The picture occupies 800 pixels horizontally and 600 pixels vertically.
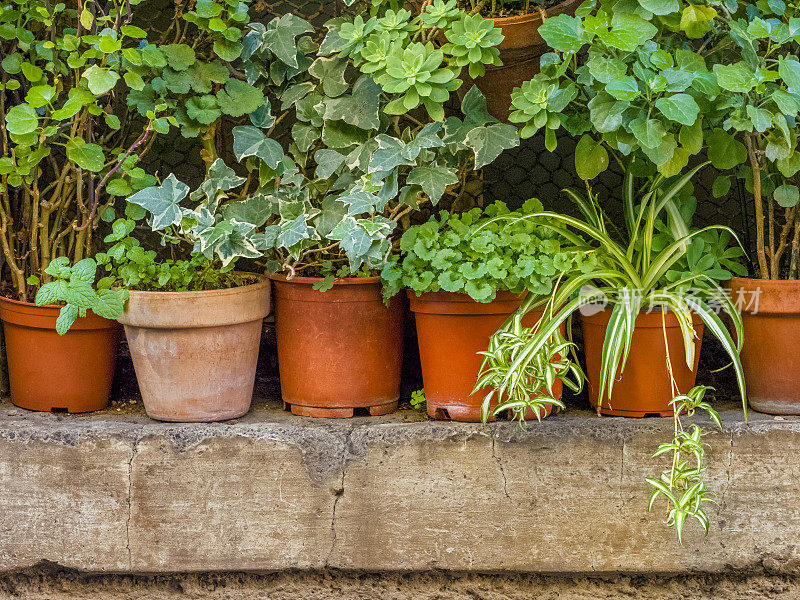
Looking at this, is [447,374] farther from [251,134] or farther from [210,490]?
[251,134]

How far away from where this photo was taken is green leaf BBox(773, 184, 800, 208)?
2.02 metres

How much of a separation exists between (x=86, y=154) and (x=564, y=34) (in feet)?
3.98

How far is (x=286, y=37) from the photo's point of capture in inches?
83.4

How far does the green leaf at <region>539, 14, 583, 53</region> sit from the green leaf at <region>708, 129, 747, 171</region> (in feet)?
1.44

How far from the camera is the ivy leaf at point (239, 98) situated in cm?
213

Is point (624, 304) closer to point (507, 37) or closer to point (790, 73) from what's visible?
point (790, 73)

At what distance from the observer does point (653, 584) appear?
2047mm

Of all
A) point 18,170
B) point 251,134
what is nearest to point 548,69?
point 251,134

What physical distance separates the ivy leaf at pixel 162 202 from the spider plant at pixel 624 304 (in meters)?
0.85

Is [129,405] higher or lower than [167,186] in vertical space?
lower

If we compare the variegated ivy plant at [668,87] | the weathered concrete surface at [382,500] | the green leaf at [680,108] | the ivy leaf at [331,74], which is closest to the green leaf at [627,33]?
the variegated ivy plant at [668,87]

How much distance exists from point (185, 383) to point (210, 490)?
0.28 metres

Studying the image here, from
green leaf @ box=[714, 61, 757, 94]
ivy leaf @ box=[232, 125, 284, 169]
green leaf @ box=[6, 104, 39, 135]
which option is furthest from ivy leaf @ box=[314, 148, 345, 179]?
green leaf @ box=[714, 61, 757, 94]

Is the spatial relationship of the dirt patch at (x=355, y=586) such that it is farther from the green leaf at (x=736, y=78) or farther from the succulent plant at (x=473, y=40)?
the succulent plant at (x=473, y=40)
